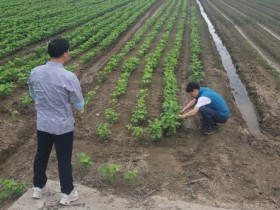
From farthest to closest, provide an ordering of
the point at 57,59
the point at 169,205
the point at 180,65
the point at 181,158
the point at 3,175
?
1. the point at 180,65
2. the point at 181,158
3. the point at 3,175
4. the point at 169,205
5. the point at 57,59

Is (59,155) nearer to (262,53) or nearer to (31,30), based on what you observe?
(262,53)

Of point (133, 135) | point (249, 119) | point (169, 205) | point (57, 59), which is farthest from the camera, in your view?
point (249, 119)

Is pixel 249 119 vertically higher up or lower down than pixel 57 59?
lower down

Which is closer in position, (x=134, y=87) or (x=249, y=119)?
(x=249, y=119)

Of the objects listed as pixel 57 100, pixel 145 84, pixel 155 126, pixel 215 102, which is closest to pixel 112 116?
pixel 155 126

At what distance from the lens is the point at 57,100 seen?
4.55 meters

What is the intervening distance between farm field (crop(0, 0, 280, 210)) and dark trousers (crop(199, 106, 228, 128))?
29 centimetres

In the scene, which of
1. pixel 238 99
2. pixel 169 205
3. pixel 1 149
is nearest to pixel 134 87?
pixel 238 99

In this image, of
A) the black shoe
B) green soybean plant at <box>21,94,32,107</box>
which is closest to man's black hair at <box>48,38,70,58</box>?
the black shoe

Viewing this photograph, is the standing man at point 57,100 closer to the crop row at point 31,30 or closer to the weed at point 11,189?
the weed at point 11,189

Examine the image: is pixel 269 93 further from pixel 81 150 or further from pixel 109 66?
pixel 81 150

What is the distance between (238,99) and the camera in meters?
11.1

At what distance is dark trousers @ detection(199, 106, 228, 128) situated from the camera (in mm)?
7684

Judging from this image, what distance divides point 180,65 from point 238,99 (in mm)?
3102
